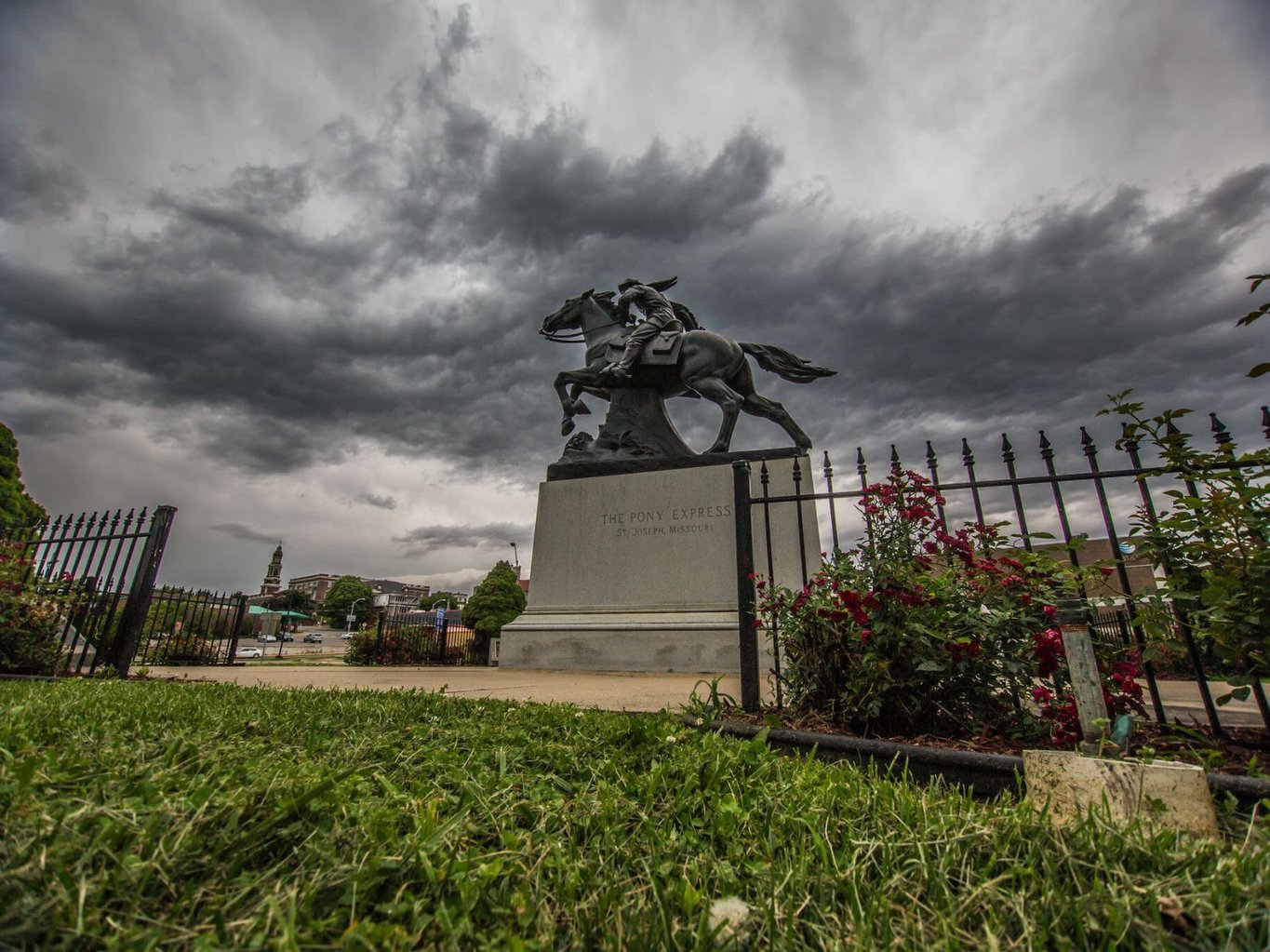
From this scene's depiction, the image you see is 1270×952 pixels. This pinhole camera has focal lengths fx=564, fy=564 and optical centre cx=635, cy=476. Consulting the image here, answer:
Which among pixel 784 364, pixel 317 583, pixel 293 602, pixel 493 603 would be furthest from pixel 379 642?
pixel 317 583

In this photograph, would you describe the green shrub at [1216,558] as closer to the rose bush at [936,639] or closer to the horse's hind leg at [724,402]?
the rose bush at [936,639]

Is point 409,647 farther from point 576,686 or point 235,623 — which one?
point 576,686

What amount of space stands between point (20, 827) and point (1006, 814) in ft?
8.16

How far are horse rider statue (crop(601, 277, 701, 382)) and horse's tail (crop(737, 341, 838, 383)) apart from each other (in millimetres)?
1318

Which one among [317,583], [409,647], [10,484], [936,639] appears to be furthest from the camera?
[317,583]

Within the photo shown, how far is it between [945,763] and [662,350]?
776 cm

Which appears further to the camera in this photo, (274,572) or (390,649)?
(274,572)

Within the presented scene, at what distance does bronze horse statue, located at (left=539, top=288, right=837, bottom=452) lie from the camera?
29.6ft

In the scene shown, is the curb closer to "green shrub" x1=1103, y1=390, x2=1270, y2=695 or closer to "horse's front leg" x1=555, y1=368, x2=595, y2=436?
"green shrub" x1=1103, y1=390, x2=1270, y2=695

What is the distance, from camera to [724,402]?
8.90m

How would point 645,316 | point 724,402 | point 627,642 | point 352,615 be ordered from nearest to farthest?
point 627,642, point 724,402, point 645,316, point 352,615

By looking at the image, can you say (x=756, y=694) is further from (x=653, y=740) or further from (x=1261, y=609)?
(x=1261, y=609)

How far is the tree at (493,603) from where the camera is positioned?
2653 centimetres

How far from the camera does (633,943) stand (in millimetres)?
1106
